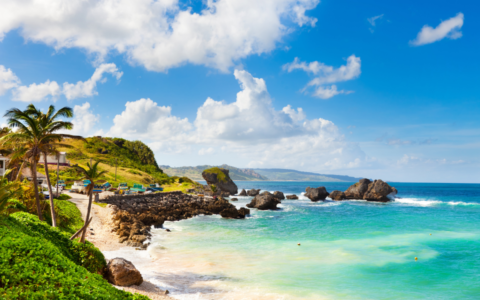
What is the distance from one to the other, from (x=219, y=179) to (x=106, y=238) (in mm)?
73595

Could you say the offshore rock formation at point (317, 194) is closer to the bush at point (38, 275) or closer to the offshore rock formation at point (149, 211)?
the offshore rock formation at point (149, 211)

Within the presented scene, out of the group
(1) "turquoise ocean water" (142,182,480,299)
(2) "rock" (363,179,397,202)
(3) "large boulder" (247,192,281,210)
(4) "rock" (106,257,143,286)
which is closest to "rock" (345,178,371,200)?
(2) "rock" (363,179,397,202)

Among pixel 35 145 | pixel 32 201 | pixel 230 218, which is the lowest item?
pixel 230 218

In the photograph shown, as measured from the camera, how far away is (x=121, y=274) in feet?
52.5

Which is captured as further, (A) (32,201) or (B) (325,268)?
(A) (32,201)

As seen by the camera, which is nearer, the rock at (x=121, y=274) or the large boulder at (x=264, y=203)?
the rock at (x=121, y=274)

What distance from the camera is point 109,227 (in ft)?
107

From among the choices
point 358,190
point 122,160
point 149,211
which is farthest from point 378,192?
point 122,160

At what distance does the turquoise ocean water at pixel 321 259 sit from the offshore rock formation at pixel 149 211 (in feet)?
9.98

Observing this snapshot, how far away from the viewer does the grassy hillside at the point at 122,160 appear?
92.2 meters

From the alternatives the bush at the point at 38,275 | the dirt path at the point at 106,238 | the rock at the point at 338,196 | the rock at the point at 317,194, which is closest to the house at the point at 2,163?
the dirt path at the point at 106,238

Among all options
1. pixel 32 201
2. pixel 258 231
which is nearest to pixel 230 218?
pixel 258 231

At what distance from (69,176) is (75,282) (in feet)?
259

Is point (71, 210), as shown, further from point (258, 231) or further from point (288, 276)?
point (288, 276)
